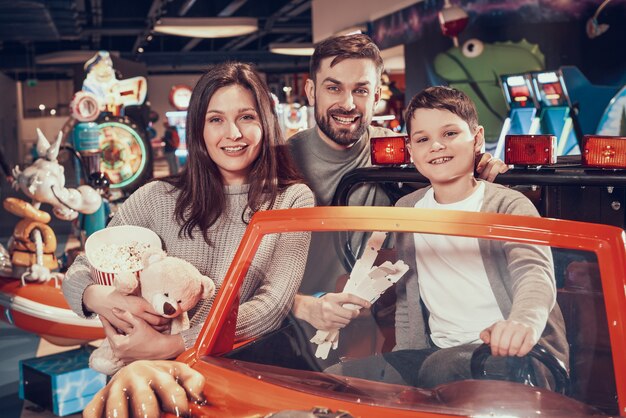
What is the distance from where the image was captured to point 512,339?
1.45 metres

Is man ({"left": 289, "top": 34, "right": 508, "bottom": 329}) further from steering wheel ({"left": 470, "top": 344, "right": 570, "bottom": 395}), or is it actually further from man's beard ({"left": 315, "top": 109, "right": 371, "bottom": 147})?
steering wheel ({"left": 470, "top": 344, "right": 570, "bottom": 395})

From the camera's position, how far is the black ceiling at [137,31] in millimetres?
14062

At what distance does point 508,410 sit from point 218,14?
1962cm

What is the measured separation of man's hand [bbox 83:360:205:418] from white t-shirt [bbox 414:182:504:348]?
1.66 feet

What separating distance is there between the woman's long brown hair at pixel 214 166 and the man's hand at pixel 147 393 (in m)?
0.62

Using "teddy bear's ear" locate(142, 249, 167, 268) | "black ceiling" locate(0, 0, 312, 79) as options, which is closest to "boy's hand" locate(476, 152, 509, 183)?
"teddy bear's ear" locate(142, 249, 167, 268)

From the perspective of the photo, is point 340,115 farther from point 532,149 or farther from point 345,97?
point 532,149

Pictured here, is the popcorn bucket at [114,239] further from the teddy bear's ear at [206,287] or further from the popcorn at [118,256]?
the teddy bear's ear at [206,287]

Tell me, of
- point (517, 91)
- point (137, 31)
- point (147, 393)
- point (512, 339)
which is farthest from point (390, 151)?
point (137, 31)

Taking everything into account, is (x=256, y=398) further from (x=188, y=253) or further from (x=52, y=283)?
(x=52, y=283)

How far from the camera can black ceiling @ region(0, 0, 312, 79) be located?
14062 millimetres

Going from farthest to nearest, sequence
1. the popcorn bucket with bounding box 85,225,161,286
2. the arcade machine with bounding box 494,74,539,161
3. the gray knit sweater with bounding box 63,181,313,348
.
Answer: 1. the arcade machine with bounding box 494,74,539,161
2. the popcorn bucket with bounding box 85,225,161,286
3. the gray knit sweater with bounding box 63,181,313,348

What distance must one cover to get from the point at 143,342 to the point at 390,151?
1.03 metres

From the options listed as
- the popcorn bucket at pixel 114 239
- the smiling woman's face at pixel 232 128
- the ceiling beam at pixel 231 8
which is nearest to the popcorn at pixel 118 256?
the popcorn bucket at pixel 114 239
